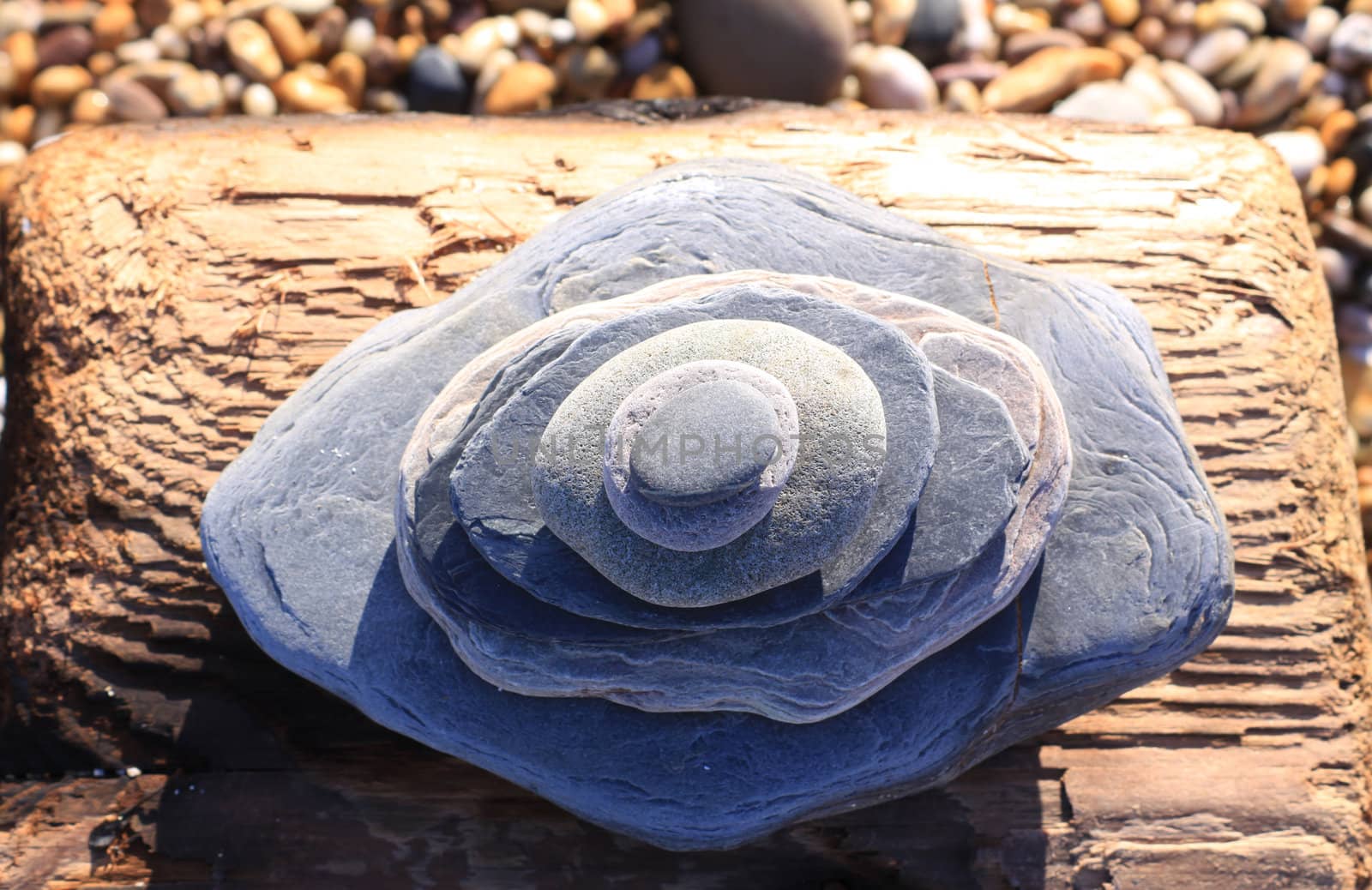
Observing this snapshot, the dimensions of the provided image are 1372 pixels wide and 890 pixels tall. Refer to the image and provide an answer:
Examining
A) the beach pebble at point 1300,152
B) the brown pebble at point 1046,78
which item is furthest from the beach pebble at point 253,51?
the beach pebble at point 1300,152

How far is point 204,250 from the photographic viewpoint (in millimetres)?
2561

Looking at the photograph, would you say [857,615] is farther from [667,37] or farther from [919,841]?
[667,37]

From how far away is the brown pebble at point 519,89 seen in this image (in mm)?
3678

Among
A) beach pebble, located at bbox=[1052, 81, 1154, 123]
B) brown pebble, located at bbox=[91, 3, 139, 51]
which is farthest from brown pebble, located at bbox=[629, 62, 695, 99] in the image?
brown pebble, located at bbox=[91, 3, 139, 51]

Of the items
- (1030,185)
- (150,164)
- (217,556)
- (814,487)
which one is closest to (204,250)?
(150,164)

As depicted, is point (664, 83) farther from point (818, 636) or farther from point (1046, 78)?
point (818, 636)

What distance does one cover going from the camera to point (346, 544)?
2000 mm

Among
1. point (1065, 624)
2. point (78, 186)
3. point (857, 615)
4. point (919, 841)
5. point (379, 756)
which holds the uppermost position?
point (78, 186)

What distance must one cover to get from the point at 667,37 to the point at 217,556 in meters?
2.52

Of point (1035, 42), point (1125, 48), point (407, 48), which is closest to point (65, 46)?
point (407, 48)

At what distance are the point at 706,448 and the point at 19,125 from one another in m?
3.45

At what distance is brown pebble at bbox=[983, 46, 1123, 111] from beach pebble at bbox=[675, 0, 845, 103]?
55 cm

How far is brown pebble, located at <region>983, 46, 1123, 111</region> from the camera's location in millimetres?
3748

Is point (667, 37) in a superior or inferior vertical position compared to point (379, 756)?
superior
